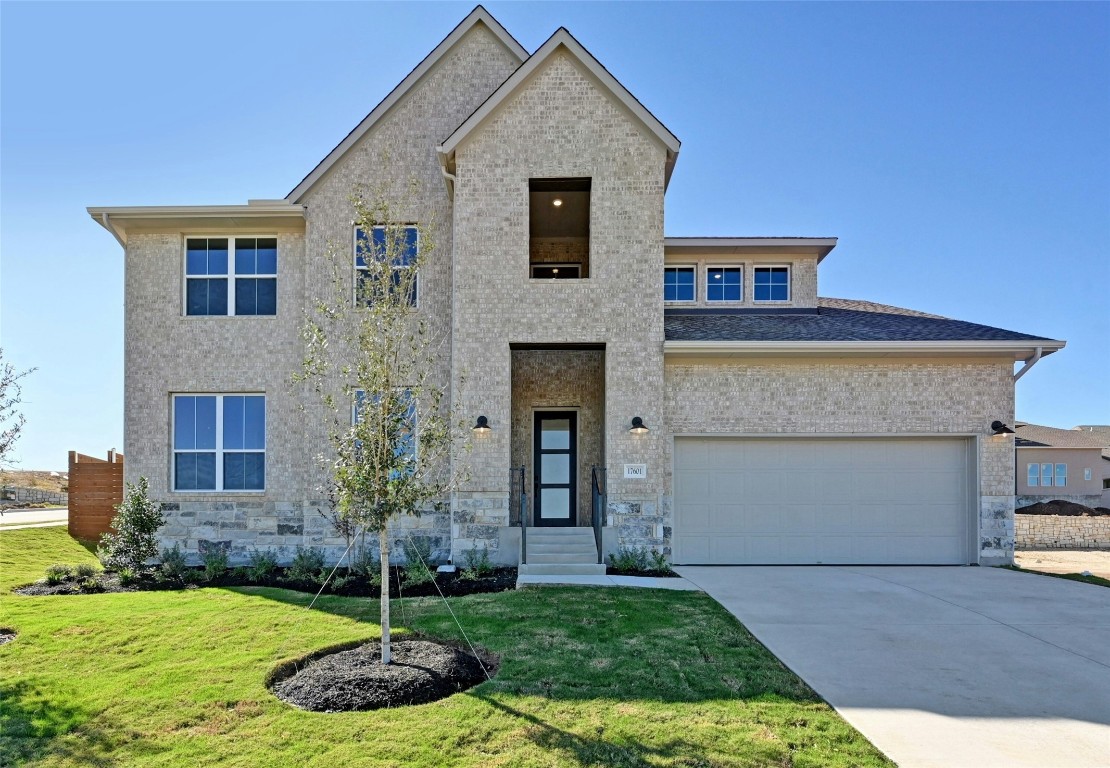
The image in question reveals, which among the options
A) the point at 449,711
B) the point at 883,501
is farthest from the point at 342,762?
the point at 883,501

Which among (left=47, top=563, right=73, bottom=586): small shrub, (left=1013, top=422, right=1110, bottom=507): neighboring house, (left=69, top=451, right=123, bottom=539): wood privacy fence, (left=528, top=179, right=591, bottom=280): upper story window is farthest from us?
(left=1013, top=422, right=1110, bottom=507): neighboring house

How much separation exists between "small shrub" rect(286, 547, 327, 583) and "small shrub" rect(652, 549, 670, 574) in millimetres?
5478

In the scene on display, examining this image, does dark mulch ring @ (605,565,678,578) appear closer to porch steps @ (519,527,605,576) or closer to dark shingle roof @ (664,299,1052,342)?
porch steps @ (519,527,605,576)

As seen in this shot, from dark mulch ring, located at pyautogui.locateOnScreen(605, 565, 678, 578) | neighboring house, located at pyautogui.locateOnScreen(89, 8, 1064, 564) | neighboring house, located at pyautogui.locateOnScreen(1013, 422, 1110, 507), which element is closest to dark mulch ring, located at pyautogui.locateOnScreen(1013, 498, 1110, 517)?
neighboring house, located at pyautogui.locateOnScreen(1013, 422, 1110, 507)

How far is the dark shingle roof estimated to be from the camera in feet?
35.8

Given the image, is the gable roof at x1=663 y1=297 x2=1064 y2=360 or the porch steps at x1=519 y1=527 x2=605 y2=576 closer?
the porch steps at x1=519 y1=527 x2=605 y2=576

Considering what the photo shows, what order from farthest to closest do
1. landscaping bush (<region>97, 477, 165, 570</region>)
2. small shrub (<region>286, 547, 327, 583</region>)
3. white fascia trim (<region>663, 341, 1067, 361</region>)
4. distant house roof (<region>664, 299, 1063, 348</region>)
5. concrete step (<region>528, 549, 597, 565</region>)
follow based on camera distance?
1. distant house roof (<region>664, 299, 1063, 348</region>)
2. white fascia trim (<region>663, 341, 1067, 361</region>)
3. landscaping bush (<region>97, 477, 165, 570</region>)
4. concrete step (<region>528, 549, 597, 565</region>)
5. small shrub (<region>286, 547, 327, 583</region>)

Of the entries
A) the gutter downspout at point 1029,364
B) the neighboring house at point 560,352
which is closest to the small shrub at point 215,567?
the neighboring house at point 560,352

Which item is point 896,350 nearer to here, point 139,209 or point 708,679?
point 708,679

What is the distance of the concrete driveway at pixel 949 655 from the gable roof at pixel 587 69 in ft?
25.4

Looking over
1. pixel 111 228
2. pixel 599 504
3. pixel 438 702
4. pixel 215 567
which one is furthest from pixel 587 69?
pixel 215 567

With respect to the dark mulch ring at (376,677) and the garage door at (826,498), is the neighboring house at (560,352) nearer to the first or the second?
the garage door at (826,498)

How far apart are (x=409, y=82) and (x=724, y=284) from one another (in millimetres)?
8093

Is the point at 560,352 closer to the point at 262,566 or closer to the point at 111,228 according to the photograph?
the point at 262,566
